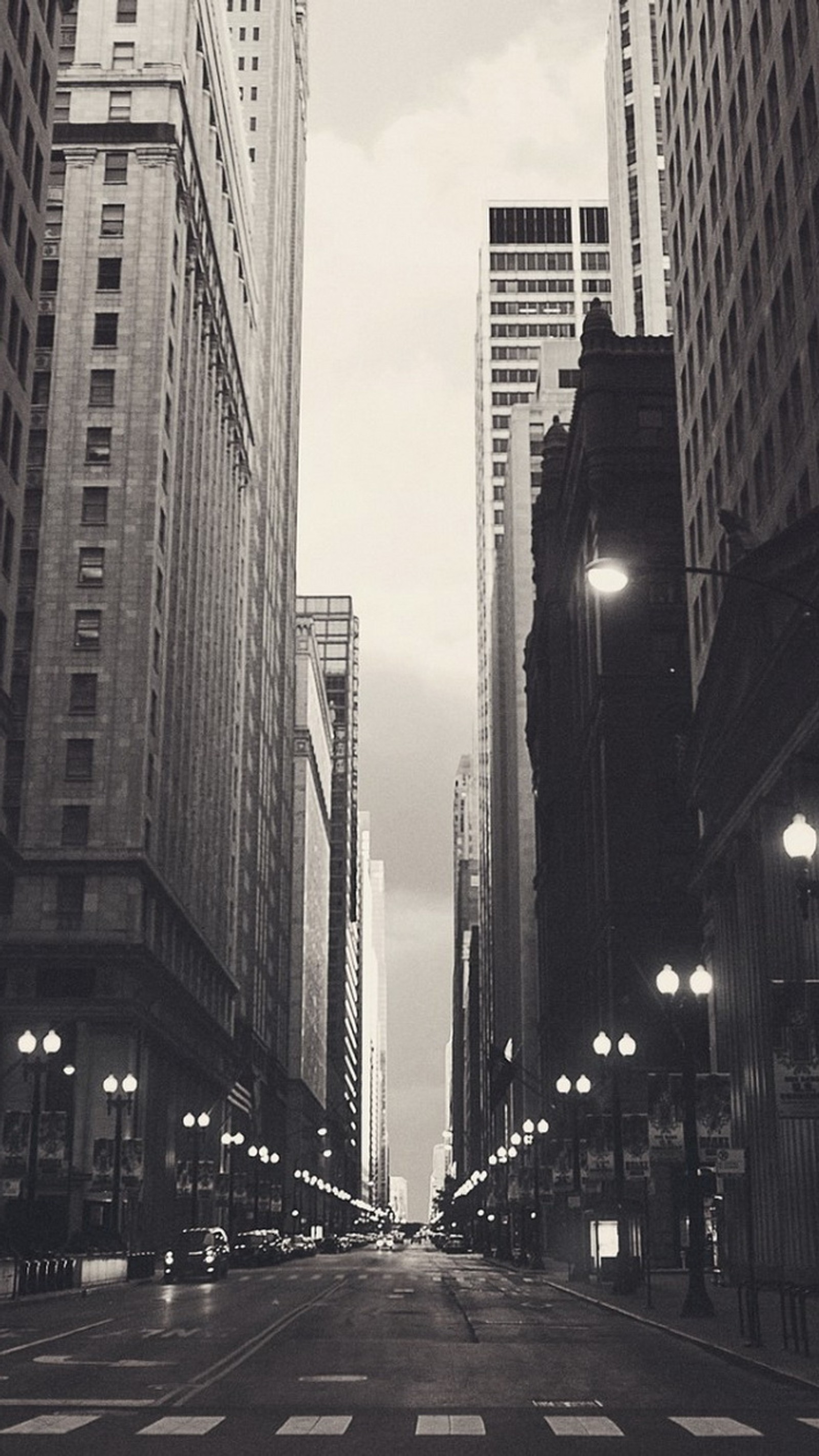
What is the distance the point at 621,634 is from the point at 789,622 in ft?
164

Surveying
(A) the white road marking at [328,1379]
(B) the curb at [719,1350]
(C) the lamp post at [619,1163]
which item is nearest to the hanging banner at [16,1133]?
(C) the lamp post at [619,1163]

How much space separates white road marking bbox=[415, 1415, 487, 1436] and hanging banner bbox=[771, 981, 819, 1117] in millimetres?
10181

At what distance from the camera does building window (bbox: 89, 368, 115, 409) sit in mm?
98625

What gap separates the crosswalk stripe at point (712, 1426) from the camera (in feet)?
60.7

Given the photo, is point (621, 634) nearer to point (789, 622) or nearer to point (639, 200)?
point (789, 622)

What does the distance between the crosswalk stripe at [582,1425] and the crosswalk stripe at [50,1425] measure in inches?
206

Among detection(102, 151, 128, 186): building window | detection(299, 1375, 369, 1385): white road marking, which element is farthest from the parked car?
detection(102, 151, 128, 186): building window

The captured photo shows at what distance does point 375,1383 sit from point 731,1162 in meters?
13.1

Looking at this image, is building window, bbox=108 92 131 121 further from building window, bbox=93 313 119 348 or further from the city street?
the city street

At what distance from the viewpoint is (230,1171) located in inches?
4722

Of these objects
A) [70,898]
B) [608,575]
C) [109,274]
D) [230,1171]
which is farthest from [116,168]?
[608,575]

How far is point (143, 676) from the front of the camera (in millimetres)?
94562

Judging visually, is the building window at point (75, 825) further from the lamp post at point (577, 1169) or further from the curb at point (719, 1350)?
the curb at point (719, 1350)

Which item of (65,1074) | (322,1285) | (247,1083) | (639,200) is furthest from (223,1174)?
(639,200)
